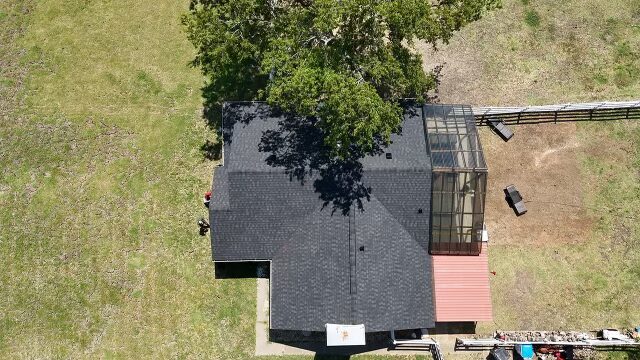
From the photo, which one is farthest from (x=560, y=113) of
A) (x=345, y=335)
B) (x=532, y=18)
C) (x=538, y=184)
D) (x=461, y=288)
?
(x=345, y=335)

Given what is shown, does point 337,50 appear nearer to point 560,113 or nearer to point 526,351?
point 560,113

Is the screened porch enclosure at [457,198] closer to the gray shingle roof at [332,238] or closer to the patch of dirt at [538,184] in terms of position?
the gray shingle roof at [332,238]

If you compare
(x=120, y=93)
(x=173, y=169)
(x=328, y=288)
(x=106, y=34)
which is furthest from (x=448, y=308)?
(x=106, y=34)

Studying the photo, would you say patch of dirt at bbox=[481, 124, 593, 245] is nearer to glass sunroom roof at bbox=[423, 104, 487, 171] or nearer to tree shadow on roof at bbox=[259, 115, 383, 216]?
glass sunroom roof at bbox=[423, 104, 487, 171]

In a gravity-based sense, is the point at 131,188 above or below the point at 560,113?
below

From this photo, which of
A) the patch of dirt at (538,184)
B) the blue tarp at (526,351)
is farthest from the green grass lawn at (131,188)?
the blue tarp at (526,351)
